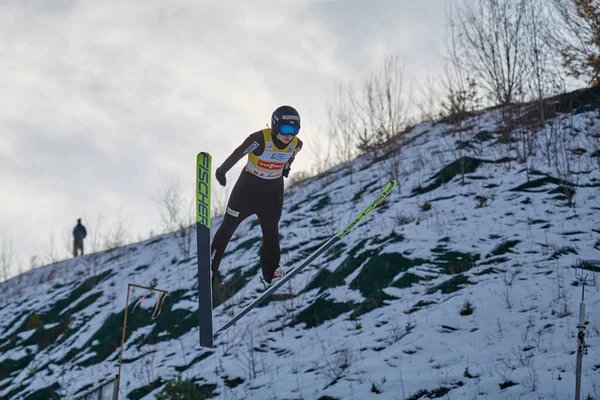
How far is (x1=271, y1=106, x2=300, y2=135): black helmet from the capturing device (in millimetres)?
4930

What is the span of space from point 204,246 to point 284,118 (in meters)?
1.33

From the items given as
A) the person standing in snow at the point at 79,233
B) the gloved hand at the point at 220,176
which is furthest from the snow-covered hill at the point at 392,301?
the person standing in snow at the point at 79,233

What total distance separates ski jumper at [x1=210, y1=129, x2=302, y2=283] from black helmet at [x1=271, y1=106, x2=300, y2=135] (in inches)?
5.3

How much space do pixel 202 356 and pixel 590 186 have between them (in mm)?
8219

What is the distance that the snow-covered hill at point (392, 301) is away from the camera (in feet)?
22.9

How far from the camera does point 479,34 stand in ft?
57.8

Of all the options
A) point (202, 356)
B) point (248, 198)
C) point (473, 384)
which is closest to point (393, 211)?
point (202, 356)

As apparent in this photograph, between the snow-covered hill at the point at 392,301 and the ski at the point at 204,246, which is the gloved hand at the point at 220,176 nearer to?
the ski at the point at 204,246

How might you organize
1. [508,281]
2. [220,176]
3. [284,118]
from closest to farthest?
1. [284,118]
2. [220,176]
3. [508,281]

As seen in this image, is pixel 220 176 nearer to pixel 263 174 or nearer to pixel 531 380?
pixel 263 174

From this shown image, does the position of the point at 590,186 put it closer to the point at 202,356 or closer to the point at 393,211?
the point at 393,211

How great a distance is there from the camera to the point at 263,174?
17.1 ft

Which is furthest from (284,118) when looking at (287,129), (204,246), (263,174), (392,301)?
(392,301)

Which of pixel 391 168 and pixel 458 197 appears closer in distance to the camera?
pixel 458 197
